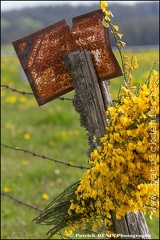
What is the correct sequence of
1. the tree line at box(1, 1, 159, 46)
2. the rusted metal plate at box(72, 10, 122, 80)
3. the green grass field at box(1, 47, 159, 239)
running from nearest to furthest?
the rusted metal plate at box(72, 10, 122, 80) → the green grass field at box(1, 47, 159, 239) → the tree line at box(1, 1, 159, 46)

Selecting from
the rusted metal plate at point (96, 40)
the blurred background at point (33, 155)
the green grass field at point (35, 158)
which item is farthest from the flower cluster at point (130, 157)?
the green grass field at point (35, 158)

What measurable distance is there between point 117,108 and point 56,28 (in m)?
0.58

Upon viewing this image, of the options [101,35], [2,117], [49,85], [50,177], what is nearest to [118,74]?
[101,35]

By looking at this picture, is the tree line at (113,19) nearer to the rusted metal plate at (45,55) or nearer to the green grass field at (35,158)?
the green grass field at (35,158)

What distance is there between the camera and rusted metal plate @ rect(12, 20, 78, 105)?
2.22m

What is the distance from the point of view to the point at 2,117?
8.63m

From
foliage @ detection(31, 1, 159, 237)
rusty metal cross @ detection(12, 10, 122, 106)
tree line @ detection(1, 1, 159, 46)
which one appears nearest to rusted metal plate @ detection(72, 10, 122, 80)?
rusty metal cross @ detection(12, 10, 122, 106)

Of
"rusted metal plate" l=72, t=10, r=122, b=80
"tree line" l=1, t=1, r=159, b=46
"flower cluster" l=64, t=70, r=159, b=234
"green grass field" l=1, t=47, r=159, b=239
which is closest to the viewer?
"flower cluster" l=64, t=70, r=159, b=234

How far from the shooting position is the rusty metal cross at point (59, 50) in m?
2.17

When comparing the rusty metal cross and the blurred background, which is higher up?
the rusty metal cross

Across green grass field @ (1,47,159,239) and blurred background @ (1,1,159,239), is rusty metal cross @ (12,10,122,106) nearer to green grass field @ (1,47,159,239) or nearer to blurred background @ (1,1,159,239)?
blurred background @ (1,1,159,239)

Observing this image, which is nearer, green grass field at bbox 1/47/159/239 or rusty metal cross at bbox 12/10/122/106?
rusty metal cross at bbox 12/10/122/106

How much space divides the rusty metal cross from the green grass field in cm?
144

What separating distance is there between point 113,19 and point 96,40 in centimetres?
1627
